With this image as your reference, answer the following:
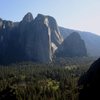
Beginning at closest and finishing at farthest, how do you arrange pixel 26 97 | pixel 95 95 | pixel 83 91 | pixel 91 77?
1. pixel 95 95
2. pixel 83 91
3. pixel 91 77
4. pixel 26 97

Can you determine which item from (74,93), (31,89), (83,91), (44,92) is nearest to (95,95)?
(83,91)

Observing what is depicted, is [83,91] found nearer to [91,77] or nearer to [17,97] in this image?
[91,77]

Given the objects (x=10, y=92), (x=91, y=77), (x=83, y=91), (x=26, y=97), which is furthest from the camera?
(x=10, y=92)

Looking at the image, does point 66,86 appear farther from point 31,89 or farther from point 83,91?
point 83,91

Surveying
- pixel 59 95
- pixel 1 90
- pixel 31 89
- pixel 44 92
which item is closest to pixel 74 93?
pixel 59 95

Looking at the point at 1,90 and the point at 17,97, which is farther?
the point at 1,90

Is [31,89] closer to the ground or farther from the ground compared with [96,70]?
closer to the ground

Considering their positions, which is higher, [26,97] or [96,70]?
[96,70]

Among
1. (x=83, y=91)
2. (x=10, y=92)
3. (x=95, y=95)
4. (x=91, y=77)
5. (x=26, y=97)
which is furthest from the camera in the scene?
(x=10, y=92)

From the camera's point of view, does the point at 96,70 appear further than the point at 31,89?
No
